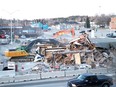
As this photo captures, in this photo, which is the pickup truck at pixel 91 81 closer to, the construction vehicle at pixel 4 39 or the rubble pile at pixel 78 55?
the rubble pile at pixel 78 55

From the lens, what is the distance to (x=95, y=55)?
134 ft

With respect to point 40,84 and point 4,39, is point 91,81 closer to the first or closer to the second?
point 40,84

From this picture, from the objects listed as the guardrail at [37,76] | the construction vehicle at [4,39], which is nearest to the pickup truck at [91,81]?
the guardrail at [37,76]

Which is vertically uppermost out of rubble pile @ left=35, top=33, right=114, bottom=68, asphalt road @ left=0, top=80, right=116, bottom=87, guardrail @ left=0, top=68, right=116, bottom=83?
rubble pile @ left=35, top=33, right=114, bottom=68

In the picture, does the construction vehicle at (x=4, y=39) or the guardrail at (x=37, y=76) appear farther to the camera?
the construction vehicle at (x=4, y=39)

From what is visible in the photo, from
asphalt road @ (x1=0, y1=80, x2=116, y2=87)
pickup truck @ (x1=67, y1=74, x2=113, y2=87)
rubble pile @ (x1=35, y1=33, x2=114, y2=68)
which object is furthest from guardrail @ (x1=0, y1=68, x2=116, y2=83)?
rubble pile @ (x1=35, y1=33, x2=114, y2=68)

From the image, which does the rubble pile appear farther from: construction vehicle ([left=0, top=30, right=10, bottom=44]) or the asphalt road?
construction vehicle ([left=0, top=30, right=10, bottom=44])

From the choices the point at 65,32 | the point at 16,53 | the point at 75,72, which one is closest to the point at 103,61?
the point at 75,72

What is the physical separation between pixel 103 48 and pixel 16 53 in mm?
12476

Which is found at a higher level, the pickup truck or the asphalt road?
the pickup truck

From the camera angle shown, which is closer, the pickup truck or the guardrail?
the pickup truck

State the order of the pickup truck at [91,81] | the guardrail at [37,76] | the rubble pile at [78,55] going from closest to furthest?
the pickup truck at [91,81] → the guardrail at [37,76] → the rubble pile at [78,55]

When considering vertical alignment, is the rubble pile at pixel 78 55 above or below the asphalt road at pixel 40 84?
above

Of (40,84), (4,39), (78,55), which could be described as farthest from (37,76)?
(4,39)
